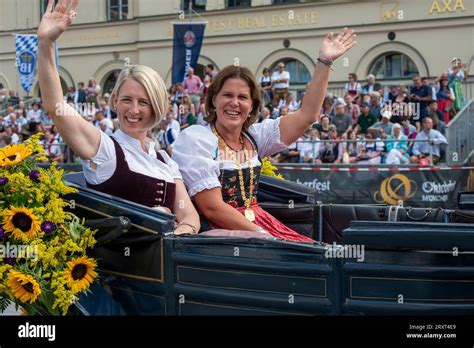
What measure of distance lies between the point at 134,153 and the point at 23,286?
35.4 inches

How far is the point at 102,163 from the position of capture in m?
3.97

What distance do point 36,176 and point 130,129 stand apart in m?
0.57

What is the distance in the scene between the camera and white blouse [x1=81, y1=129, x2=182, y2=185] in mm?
3961

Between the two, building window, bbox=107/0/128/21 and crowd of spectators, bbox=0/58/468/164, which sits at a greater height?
building window, bbox=107/0/128/21

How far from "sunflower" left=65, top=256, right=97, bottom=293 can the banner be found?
940cm

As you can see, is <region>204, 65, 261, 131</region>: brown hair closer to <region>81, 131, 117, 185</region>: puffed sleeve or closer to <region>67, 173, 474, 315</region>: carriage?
<region>81, 131, 117, 185</region>: puffed sleeve

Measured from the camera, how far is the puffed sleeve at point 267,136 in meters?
4.85

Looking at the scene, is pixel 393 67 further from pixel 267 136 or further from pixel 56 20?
pixel 56 20

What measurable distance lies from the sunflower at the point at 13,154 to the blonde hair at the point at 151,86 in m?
0.55

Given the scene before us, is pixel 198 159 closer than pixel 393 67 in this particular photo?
Yes

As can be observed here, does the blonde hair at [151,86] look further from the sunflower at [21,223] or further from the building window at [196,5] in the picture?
the building window at [196,5]
